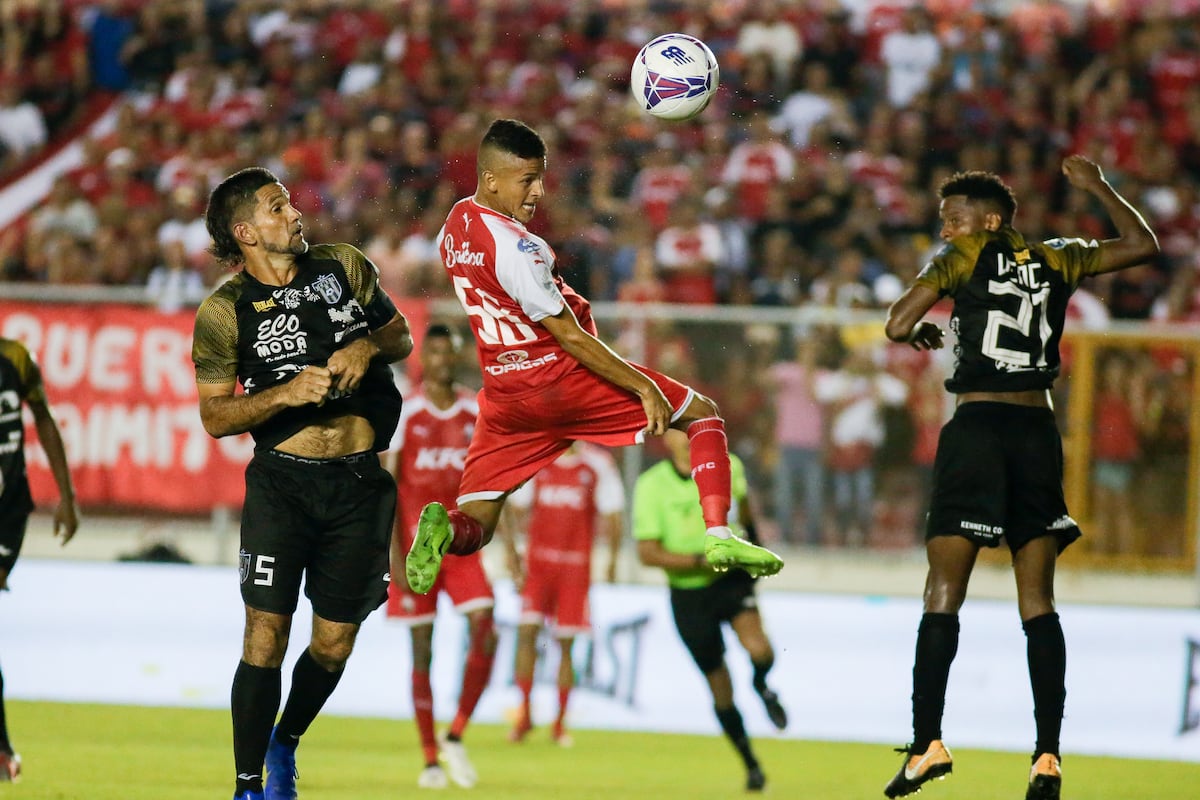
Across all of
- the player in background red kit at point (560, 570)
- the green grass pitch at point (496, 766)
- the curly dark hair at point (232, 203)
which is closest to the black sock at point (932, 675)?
the green grass pitch at point (496, 766)

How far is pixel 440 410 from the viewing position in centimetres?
Result: 1002

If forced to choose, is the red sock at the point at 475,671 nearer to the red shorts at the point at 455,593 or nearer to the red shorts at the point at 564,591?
the red shorts at the point at 455,593

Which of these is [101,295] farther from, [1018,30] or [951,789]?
[1018,30]

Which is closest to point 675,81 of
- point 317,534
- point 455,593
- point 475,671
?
point 317,534

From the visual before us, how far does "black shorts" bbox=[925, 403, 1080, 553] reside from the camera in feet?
23.4

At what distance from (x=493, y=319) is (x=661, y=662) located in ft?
17.6

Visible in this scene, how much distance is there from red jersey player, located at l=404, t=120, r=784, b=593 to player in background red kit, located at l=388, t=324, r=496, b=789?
8.83 feet

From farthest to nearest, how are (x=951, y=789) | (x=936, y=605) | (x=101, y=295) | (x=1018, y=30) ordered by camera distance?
(x=1018, y=30)
(x=101, y=295)
(x=951, y=789)
(x=936, y=605)

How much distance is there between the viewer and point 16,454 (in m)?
8.52

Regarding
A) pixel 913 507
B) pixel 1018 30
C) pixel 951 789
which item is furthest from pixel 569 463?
pixel 1018 30

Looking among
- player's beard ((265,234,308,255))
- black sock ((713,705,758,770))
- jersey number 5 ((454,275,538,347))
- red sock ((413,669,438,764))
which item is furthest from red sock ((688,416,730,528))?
red sock ((413,669,438,764))

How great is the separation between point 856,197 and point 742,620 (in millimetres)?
6252

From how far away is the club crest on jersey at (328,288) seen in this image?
265 inches

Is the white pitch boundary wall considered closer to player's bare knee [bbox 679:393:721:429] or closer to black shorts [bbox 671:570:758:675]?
black shorts [bbox 671:570:758:675]
